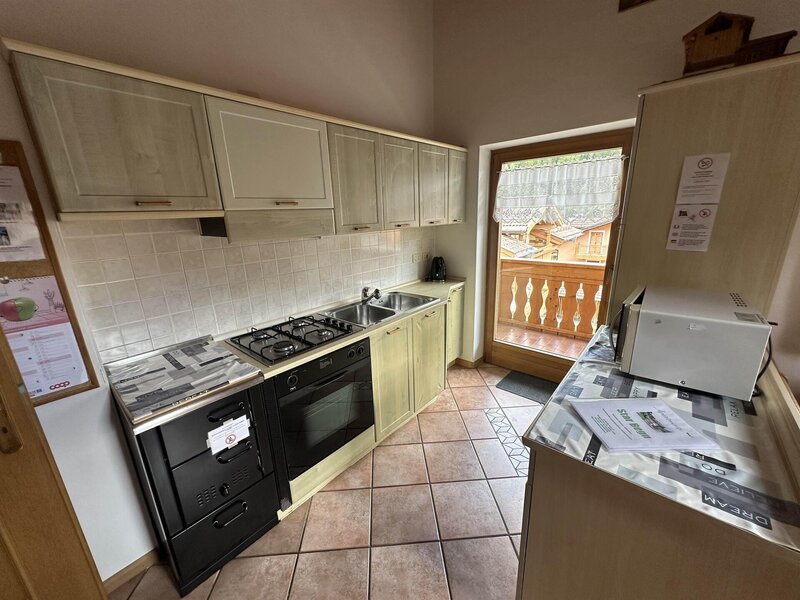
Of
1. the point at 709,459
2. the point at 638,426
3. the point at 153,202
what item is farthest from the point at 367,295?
the point at 709,459

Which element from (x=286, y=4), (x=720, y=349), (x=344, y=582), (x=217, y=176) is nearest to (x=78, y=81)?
(x=217, y=176)

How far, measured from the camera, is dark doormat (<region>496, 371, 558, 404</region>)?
2.81 m

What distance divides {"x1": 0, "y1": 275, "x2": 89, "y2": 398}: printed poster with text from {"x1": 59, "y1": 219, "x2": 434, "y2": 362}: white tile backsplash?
0.50ft

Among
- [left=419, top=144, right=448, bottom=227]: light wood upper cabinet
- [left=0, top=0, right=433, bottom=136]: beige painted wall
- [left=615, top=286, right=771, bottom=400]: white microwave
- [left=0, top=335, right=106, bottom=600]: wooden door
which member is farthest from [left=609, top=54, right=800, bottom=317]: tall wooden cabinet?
[left=0, top=335, right=106, bottom=600]: wooden door

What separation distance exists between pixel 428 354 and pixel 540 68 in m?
2.16

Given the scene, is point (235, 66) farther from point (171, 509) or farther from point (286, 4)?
point (171, 509)

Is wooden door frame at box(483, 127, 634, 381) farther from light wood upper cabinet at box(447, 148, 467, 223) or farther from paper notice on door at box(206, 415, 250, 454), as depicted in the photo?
paper notice on door at box(206, 415, 250, 454)

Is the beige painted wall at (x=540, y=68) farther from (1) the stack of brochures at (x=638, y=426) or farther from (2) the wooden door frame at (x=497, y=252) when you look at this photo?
(1) the stack of brochures at (x=638, y=426)

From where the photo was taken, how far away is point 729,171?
136 centimetres

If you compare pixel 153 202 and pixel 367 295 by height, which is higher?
pixel 153 202

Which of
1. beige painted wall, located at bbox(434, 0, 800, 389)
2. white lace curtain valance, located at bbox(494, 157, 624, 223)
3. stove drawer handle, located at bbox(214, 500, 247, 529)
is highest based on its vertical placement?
beige painted wall, located at bbox(434, 0, 800, 389)

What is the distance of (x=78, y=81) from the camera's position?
3.48ft

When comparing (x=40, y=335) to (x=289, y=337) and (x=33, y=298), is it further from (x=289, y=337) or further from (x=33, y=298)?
(x=289, y=337)

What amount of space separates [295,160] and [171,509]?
1627mm
